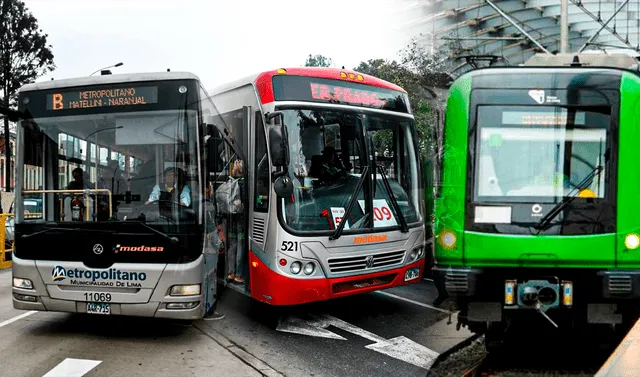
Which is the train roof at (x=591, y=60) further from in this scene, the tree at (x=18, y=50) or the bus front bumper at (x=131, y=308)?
the tree at (x=18, y=50)

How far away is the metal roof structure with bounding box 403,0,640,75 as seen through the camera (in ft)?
63.0

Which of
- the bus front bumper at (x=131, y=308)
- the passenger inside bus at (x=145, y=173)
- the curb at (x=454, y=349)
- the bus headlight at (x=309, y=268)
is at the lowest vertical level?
the curb at (x=454, y=349)

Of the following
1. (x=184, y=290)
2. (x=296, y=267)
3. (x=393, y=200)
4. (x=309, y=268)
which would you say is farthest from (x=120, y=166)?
(x=393, y=200)

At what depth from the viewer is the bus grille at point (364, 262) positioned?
739 centimetres

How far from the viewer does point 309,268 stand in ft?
23.8

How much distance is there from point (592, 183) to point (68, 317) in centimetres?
630

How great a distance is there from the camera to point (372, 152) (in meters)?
7.83

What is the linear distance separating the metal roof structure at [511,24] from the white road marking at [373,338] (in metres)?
12.2

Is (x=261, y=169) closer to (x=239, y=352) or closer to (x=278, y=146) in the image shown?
(x=278, y=146)

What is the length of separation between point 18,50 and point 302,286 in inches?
1155

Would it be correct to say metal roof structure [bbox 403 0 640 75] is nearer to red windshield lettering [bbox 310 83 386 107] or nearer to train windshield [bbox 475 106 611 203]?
red windshield lettering [bbox 310 83 386 107]

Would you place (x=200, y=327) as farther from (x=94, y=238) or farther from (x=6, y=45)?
(x=6, y=45)

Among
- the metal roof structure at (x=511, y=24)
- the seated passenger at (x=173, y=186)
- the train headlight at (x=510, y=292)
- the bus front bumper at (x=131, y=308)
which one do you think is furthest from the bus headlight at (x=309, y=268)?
the metal roof structure at (x=511, y=24)

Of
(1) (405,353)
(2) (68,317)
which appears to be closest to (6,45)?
Answer: (2) (68,317)
